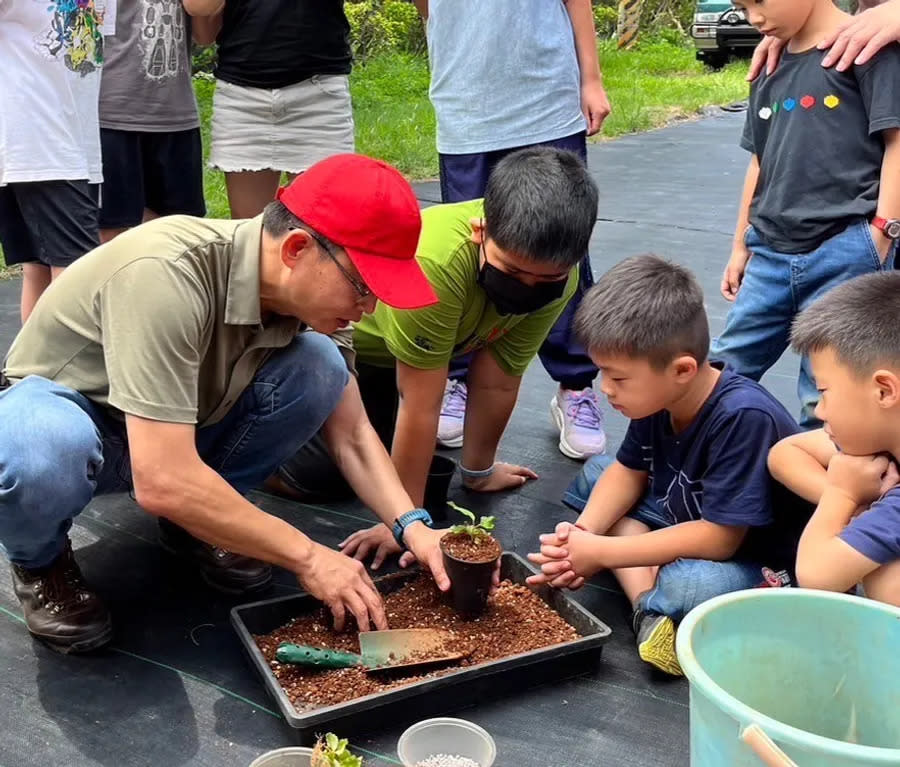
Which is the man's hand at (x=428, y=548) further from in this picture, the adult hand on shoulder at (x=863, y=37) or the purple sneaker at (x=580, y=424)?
the adult hand on shoulder at (x=863, y=37)

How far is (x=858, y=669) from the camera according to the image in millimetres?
1417

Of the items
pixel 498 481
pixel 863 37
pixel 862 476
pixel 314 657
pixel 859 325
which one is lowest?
pixel 498 481

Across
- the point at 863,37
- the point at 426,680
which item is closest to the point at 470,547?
the point at 426,680

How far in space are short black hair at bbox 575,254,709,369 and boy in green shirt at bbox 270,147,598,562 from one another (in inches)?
6.4

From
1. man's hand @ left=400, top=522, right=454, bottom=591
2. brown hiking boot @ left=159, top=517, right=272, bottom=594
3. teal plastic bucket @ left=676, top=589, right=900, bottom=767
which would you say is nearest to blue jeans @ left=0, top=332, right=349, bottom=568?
brown hiking boot @ left=159, top=517, right=272, bottom=594

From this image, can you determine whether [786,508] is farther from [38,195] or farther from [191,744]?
[38,195]

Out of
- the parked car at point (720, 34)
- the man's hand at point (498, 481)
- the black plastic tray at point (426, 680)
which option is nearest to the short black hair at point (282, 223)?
the black plastic tray at point (426, 680)

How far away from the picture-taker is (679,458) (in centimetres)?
204

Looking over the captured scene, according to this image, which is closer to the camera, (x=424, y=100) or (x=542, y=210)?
(x=542, y=210)

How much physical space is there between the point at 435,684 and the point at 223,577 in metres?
0.63

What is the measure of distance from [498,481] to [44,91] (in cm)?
155

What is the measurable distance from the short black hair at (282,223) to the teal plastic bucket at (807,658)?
88 centimetres

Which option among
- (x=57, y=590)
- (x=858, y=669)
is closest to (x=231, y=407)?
(x=57, y=590)

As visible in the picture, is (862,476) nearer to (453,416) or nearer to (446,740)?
(446,740)
